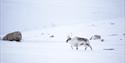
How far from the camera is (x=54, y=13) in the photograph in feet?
127

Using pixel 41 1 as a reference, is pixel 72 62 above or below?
below

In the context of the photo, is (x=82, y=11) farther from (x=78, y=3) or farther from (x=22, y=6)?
(x=22, y=6)

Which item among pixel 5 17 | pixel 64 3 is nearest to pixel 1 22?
pixel 5 17

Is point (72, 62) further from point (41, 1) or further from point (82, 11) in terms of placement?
point (41, 1)

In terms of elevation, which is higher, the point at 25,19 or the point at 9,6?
the point at 9,6

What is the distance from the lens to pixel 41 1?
1879 inches

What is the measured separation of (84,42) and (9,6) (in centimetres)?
3048

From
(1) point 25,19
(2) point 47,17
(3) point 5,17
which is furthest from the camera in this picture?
(2) point 47,17

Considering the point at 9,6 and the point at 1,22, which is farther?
the point at 9,6

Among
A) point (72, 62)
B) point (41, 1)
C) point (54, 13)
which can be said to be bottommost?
point (72, 62)

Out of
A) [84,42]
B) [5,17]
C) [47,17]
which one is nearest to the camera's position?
[84,42]

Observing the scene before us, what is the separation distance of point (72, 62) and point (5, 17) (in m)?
25.9

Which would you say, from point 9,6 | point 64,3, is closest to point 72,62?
point 9,6

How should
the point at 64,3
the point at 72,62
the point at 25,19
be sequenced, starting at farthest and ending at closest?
the point at 64,3
the point at 25,19
the point at 72,62
